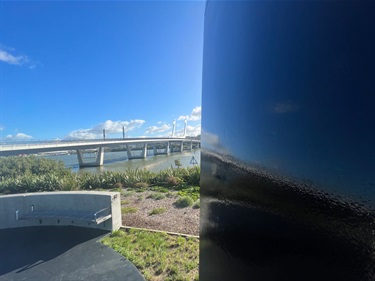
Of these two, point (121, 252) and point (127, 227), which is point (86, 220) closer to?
point (127, 227)

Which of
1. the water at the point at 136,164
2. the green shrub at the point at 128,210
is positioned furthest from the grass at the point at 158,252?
the water at the point at 136,164

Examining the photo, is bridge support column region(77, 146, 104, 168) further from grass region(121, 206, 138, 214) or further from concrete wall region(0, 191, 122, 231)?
concrete wall region(0, 191, 122, 231)

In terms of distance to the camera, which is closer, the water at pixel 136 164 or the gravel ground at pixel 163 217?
the gravel ground at pixel 163 217

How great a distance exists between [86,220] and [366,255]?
7.23 metres

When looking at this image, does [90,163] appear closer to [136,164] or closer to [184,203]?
[136,164]

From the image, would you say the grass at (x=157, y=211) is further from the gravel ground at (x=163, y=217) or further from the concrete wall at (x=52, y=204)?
the concrete wall at (x=52, y=204)

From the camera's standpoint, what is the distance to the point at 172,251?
5.57 meters

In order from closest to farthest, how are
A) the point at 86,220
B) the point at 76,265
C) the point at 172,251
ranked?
the point at 76,265 < the point at 172,251 < the point at 86,220

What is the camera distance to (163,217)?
8.20 meters

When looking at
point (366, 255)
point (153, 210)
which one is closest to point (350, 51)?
point (366, 255)

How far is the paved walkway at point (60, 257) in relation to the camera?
4793 mm

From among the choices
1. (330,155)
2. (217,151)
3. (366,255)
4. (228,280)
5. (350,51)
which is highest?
(350,51)

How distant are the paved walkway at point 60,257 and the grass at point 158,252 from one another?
0.73 feet

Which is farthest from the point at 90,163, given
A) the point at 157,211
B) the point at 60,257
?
the point at 60,257
